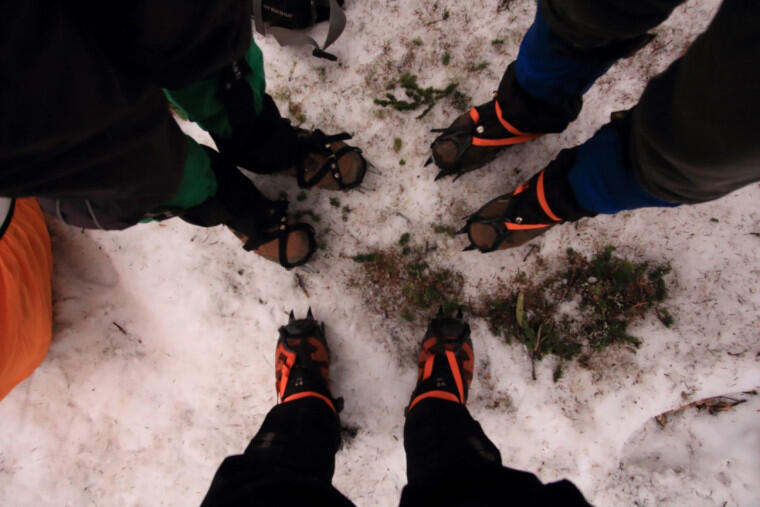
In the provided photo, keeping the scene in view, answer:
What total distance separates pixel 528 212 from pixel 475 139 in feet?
1.61

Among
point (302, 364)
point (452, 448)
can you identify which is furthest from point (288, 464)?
point (452, 448)

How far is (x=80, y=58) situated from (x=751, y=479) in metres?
3.42

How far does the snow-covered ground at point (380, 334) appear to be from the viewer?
209 centimetres

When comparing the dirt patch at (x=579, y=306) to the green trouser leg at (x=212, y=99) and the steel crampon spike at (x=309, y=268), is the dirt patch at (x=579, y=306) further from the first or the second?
the green trouser leg at (x=212, y=99)

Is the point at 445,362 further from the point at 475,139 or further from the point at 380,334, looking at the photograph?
the point at 475,139

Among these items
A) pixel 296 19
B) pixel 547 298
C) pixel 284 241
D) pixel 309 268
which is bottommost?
pixel 309 268

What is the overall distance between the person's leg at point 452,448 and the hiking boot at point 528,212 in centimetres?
52

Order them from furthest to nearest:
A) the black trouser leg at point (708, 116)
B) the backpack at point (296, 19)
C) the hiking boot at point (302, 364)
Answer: the backpack at point (296, 19) < the hiking boot at point (302, 364) < the black trouser leg at point (708, 116)

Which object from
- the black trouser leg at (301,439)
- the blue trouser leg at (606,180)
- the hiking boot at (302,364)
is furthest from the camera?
the hiking boot at (302,364)

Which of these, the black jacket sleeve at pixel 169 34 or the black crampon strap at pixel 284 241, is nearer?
the black jacket sleeve at pixel 169 34

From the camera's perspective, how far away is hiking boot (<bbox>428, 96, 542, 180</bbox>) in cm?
195

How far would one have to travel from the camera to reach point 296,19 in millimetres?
2201

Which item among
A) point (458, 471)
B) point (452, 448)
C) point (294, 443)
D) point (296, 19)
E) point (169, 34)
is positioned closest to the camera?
point (169, 34)

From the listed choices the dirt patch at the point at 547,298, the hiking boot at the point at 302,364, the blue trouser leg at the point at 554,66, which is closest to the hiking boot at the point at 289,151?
the dirt patch at the point at 547,298
